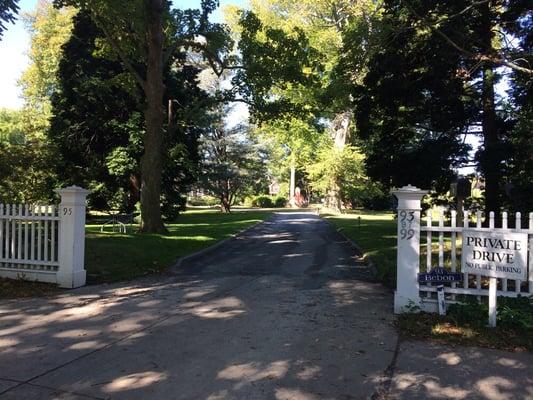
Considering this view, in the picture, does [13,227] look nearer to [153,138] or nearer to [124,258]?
[124,258]

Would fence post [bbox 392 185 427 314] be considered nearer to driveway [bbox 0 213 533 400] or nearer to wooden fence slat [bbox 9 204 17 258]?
driveway [bbox 0 213 533 400]

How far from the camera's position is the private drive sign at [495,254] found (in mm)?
6535

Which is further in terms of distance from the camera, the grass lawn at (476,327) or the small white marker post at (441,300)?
the small white marker post at (441,300)

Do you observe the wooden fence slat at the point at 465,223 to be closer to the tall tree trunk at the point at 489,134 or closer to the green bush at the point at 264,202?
the tall tree trunk at the point at 489,134

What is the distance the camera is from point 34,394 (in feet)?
14.6

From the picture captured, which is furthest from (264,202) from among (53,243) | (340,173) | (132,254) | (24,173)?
(53,243)

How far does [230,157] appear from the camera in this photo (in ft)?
149

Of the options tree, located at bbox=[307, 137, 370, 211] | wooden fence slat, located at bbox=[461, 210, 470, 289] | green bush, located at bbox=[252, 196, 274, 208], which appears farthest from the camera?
green bush, located at bbox=[252, 196, 274, 208]

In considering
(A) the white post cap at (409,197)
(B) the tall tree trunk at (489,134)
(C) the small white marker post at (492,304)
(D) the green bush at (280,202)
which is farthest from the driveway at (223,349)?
(D) the green bush at (280,202)

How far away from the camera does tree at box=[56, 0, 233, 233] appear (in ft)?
56.2

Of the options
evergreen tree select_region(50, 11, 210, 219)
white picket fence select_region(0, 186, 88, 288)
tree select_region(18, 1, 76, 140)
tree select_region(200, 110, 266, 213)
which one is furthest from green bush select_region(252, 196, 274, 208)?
white picket fence select_region(0, 186, 88, 288)

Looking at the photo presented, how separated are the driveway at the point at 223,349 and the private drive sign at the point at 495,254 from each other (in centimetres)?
123

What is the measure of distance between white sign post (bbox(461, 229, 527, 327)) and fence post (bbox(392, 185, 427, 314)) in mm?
663

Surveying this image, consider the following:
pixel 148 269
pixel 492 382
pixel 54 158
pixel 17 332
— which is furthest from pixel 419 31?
pixel 54 158
